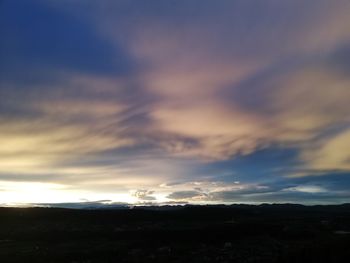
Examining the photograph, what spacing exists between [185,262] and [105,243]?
2366cm

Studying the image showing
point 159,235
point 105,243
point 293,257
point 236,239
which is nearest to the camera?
point 293,257

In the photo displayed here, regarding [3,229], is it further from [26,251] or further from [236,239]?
[236,239]

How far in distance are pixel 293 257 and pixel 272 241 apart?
34.5m

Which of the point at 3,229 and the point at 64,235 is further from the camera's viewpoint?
the point at 3,229

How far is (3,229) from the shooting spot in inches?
3802

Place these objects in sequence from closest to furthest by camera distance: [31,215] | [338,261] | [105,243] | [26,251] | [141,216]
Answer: [338,261], [26,251], [105,243], [31,215], [141,216]

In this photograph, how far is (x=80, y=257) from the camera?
54250mm

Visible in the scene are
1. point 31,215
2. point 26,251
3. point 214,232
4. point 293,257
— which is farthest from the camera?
point 31,215

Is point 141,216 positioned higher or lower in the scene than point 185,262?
higher

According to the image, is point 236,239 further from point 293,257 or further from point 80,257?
point 293,257

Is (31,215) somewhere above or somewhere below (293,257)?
above

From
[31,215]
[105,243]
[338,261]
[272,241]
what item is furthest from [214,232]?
[31,215]

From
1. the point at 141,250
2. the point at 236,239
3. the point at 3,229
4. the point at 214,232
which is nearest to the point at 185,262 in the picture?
the point at 141,250

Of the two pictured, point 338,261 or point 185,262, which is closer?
point 338,261
